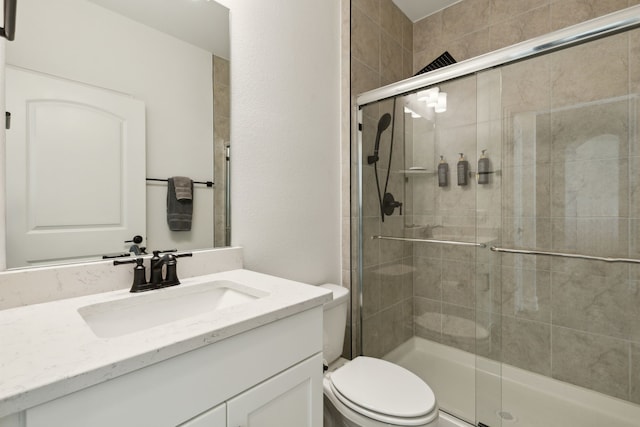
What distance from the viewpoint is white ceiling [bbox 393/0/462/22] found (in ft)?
7.00

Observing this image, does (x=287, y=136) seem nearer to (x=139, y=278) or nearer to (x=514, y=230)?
(x=139, y=278)

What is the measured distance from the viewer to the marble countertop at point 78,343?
0.43m

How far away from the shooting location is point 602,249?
4.51ft

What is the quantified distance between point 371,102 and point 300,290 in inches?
51.4

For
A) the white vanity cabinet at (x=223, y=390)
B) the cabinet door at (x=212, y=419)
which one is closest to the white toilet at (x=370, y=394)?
the white vanity cabinet at (x=223, y=390)

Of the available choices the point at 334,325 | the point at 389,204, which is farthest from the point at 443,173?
the point at 334,325

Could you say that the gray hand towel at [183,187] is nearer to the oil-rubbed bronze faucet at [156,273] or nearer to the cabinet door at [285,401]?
the oil-rubbed bronze faucet at [156,273]

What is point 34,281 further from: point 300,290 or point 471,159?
point 471,159

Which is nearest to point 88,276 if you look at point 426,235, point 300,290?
point 300,290

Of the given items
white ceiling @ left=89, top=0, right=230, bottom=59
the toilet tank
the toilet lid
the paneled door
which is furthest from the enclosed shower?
the paneled door

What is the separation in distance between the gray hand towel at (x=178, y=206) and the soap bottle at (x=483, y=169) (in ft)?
4.71

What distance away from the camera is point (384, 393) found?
3.70 feet

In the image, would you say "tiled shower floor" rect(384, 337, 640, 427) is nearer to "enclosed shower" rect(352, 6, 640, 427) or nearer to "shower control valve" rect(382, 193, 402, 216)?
"enclosed shower" rect(352, 6, 640, 427)

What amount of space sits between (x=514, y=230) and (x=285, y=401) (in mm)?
1384
